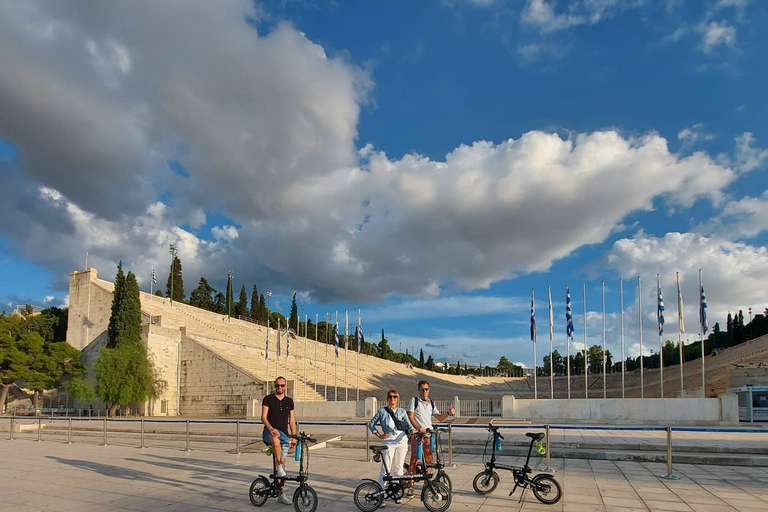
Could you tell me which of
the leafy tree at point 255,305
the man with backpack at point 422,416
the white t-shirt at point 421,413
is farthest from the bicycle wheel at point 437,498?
the leafy tree at point 255,305

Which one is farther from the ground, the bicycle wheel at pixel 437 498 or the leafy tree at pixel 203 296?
the leafy tree at pixel 203 296

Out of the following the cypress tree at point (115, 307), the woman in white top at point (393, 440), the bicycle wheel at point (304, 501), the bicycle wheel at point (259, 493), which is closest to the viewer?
the bicycle wheel at point (304, 501)

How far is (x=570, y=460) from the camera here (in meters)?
12.4

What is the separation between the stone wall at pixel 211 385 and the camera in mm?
36219

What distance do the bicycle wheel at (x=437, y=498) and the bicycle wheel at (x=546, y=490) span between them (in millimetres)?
1367

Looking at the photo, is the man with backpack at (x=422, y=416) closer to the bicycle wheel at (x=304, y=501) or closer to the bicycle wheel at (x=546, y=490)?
the bicycle wheel at (x=546, y=490)

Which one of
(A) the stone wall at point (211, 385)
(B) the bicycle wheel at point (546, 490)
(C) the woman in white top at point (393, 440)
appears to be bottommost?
(A) the stone wall at point (211, 385)

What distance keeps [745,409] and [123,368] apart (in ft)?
125

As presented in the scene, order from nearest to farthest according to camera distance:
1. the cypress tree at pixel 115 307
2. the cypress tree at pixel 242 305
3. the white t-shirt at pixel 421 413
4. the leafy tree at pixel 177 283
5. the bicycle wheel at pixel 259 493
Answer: the bicycle wheel at pixel 259 493 < the white t-shirt at pixel 421 413 < the cypress tree at pixel 115 307 < the leafy tree at pixel 177 283 < the cypress tree at pixel 242 305

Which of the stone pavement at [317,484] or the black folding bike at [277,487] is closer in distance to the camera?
the black folding bike at [277,487]

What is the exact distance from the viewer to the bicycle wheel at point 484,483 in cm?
830

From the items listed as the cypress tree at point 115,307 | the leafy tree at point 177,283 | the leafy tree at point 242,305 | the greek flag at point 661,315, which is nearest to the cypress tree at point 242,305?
the leafy tree at point 242,305

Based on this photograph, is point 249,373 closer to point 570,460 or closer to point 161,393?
point 161,393

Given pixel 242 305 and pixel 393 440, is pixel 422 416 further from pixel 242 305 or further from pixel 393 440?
pixel 242 305
